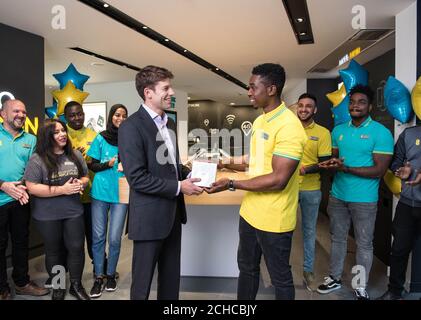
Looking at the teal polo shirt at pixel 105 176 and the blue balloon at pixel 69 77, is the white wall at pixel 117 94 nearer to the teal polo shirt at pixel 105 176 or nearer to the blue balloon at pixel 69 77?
the blue balloon at pixel 69 77

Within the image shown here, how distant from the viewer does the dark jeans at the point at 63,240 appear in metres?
2.35

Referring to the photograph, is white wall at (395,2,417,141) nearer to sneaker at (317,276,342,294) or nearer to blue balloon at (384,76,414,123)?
blue balloon at (384,76,414,123)

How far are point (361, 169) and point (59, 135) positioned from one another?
90.3 inches

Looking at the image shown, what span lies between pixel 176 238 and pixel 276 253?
0.59 meters

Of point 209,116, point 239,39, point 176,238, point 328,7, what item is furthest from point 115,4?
point 209,116

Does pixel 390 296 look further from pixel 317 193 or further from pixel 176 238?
pixel 176 238

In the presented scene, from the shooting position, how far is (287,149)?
1.55 meters

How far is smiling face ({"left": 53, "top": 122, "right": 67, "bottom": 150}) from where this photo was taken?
2.38m

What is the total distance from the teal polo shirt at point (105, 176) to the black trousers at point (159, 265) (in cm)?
95

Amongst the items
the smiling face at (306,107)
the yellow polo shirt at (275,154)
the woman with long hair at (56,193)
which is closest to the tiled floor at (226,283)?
the woman with long hair at (56,193)

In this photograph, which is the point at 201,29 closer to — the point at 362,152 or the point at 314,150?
the point at 314,150

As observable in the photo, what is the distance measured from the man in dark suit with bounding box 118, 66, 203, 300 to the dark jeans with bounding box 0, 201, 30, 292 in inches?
57.9

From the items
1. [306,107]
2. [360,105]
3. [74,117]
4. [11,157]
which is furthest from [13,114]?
[360,105]
